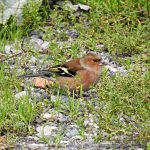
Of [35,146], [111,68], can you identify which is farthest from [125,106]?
[111,68]

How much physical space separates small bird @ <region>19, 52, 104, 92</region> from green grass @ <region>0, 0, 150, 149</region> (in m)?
0.11

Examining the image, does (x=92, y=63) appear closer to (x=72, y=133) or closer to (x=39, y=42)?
(x=72, y=133)

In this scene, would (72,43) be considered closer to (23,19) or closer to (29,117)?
(23,19)

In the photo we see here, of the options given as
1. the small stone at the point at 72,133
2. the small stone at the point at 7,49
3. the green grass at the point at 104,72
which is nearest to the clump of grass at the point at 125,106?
the green grass at the point at 104,72

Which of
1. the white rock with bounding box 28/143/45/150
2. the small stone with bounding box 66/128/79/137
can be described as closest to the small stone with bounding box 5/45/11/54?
the small stone with bounding box 66/128/79/137

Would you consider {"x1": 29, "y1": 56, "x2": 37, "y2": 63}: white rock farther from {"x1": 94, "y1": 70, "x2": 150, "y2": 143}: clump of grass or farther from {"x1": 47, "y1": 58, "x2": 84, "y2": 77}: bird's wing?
{"x1": 94, "y1": 70, "x2": 150, "y2": 143}: clump of grass

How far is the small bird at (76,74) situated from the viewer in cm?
685

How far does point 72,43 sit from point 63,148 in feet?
9.20

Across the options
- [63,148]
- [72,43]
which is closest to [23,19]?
[72,43]

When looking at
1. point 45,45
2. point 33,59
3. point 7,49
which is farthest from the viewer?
point 45,45

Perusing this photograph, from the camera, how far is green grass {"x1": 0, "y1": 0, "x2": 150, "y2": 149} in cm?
602

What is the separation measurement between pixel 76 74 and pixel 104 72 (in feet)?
1.01

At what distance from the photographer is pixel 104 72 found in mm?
7066

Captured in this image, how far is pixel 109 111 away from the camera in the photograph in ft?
19.9
